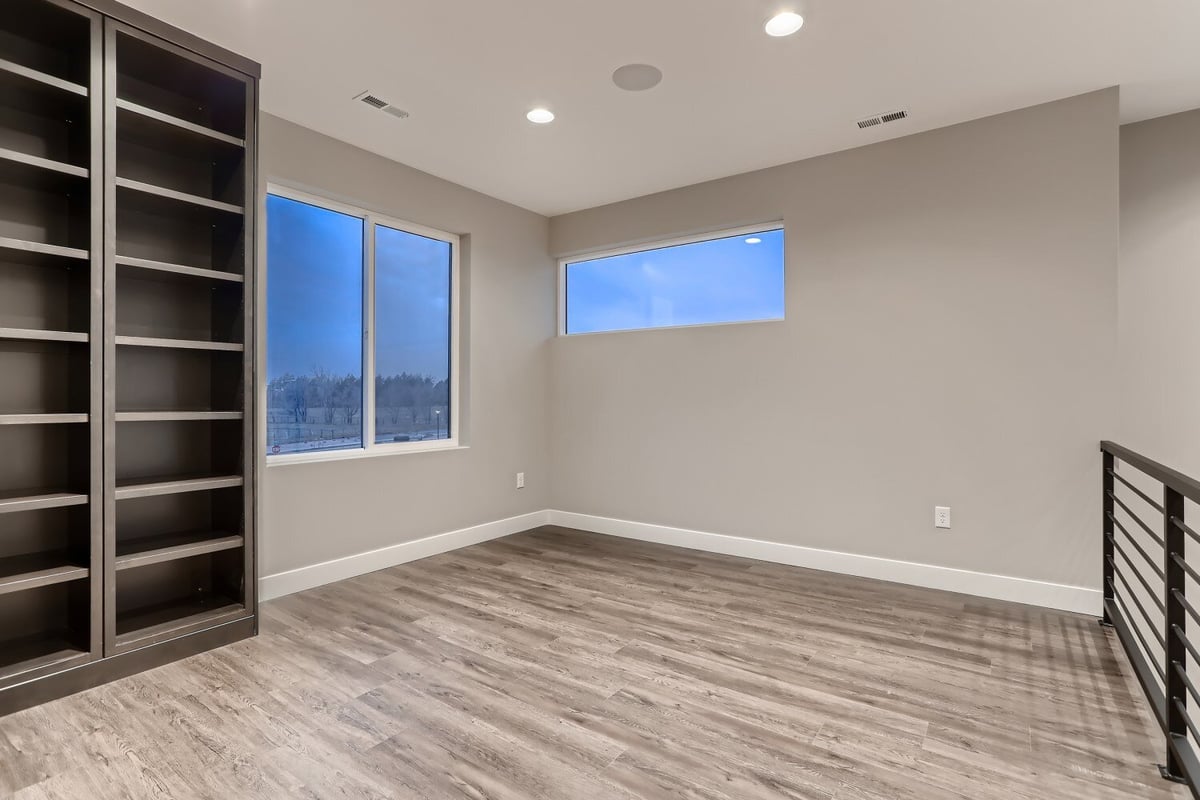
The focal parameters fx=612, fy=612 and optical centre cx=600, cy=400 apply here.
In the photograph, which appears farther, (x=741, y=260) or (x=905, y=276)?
(x=741, y=260)

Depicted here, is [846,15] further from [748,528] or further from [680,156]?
[748,528]

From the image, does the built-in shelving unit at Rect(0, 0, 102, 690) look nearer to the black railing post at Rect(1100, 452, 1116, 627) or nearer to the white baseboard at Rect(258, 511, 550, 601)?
the white baseboard at Rect(258, 511, 550, 601)

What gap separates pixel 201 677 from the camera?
2.36 meters

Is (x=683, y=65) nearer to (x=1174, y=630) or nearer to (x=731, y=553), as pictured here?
(x=1174, y=630)

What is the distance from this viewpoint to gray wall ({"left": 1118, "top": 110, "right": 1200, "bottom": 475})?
3191 mm

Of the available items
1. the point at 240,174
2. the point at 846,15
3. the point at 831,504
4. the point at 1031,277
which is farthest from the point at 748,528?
the point at 240,174

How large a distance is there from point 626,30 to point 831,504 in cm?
284

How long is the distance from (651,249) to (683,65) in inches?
78.6

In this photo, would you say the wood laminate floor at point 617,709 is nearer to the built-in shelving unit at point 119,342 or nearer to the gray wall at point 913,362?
the built-in shelving unit at point 119,342

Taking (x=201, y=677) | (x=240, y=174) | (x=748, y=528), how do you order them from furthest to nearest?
(x=748, y=528), (x=240, y=174), (x=201, y=677)

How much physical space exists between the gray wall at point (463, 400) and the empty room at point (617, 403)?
3 centimetres

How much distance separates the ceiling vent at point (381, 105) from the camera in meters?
3.07

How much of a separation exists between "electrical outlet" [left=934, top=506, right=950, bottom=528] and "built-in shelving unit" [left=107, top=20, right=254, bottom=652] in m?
3.52

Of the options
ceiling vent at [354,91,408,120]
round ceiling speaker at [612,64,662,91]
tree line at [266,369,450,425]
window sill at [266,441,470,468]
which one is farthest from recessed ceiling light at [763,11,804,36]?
window sill at [266,441,470,468]
